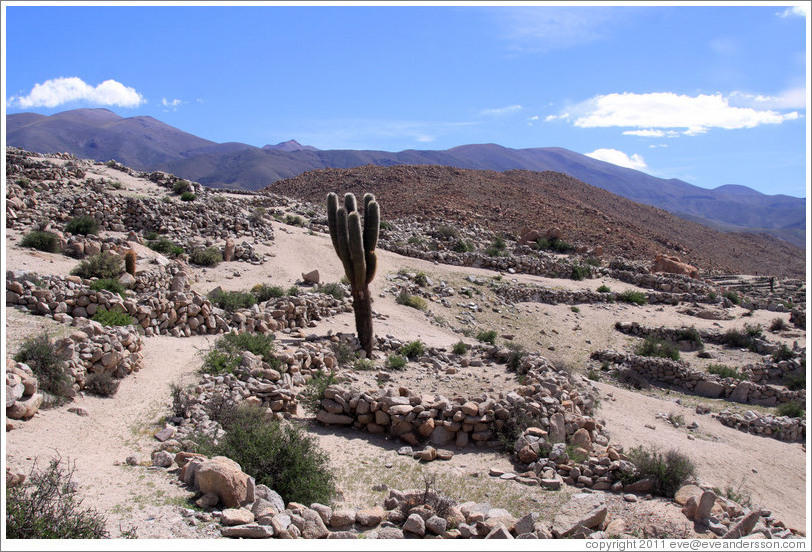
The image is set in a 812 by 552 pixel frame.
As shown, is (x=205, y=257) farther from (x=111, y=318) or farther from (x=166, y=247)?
(x=111, y=318)

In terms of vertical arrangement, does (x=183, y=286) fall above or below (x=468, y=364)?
above

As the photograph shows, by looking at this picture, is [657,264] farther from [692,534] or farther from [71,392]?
[71,392]

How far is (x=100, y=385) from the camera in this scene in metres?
8.44

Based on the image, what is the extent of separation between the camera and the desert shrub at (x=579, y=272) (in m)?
27.6

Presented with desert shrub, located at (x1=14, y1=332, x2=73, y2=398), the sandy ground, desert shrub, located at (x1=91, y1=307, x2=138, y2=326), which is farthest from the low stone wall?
desert shrub, located at (x1=14, y1=332, x2=73, y2=398)

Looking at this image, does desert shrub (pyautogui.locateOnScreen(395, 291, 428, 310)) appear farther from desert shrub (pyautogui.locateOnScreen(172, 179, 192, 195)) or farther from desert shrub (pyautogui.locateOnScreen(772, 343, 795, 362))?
desert shrub (pyautogui.locateOnScreen(172, 179, 192, 195))

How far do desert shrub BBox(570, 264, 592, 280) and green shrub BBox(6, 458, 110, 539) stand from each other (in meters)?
25.5

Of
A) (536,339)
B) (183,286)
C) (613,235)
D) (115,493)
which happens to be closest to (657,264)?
(613,235)

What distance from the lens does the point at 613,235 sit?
40656mm

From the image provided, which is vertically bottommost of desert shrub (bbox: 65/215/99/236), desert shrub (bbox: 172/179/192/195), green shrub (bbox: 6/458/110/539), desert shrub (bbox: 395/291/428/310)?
green shrub (bbox: 6/458/110/539)

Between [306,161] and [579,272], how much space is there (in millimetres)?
88323

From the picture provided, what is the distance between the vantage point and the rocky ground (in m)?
6.09

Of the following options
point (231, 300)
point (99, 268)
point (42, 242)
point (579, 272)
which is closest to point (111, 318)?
point (99, 268)

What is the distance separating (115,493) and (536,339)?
49.8ft
